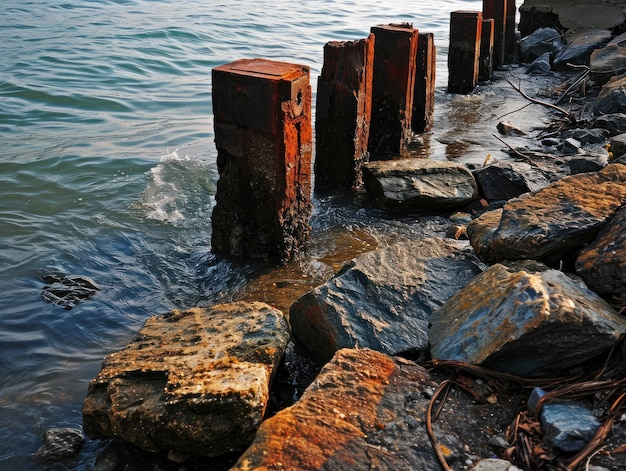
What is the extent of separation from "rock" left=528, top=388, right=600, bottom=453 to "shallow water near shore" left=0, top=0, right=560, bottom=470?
222cm

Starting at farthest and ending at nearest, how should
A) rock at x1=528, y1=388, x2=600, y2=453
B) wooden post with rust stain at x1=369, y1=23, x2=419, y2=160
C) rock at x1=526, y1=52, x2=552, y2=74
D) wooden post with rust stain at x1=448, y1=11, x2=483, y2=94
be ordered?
rock at x1=526, y1=52, x2=552, y2=74 → wooden post with rust stain at x1=448, y1=11, x2=483, y2=94 → wooden post with rust stain at x1=369, y1=23, x2=419, y2=160 → rock at x1=528, y1=388, x2=600, y2=453

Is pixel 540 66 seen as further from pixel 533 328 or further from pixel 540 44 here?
pixel 533 328

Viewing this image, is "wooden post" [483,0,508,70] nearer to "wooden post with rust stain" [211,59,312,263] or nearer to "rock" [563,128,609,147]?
"rock" [563,128,609,147]

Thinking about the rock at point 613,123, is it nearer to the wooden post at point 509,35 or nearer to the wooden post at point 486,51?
the wooden post at point 486,51

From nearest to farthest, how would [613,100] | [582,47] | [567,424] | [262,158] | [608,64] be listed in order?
[567,424] → [262,158] → [613,100] → [608,64] → [582,47]

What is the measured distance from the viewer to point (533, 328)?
2.88 metres

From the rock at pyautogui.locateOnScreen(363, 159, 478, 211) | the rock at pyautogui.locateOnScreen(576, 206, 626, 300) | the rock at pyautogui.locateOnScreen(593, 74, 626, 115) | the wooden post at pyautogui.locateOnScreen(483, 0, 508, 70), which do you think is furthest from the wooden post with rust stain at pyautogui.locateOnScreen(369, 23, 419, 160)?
the wooden post at pyautogui.locateOnScreen(483, 0, 508, 70)

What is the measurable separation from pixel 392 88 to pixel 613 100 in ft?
9.91

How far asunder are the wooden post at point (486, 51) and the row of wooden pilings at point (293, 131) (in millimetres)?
4638

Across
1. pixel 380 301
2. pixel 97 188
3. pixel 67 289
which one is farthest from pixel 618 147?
pixel 97 188

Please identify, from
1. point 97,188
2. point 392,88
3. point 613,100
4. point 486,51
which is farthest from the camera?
point 486,51

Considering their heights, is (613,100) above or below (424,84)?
below

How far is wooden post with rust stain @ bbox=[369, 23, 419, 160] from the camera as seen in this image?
7109mm

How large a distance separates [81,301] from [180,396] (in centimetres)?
240
